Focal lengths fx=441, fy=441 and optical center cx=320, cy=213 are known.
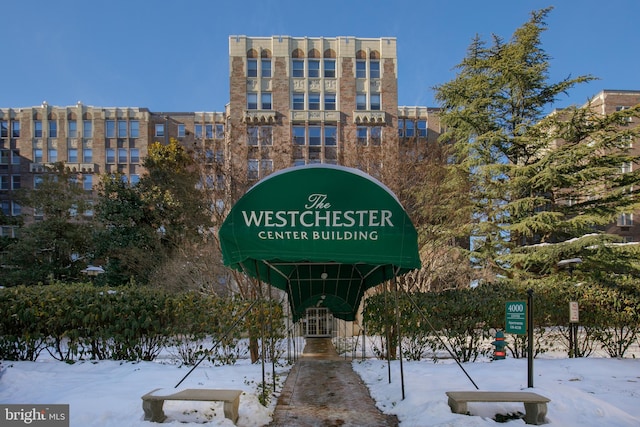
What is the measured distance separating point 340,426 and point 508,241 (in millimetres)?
16310

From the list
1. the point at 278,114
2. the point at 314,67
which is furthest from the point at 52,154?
the point at 314,67

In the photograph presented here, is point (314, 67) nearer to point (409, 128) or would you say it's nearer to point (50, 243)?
point (409, 128)

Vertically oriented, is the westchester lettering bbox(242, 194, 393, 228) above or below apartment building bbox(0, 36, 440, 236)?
below

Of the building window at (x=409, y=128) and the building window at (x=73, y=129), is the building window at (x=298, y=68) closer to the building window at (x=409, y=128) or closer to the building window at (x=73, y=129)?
the building window at (x=409, y=128)

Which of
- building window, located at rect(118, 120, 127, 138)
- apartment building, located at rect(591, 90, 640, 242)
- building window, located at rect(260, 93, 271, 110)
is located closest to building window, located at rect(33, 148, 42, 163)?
building window, located at rect(118, 120, 127, 138)

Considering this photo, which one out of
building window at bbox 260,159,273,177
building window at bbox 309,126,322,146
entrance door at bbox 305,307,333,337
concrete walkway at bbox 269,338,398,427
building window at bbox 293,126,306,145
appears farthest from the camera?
building window at bbox 309,126,322,146

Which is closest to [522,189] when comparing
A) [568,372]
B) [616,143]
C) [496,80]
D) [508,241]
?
[508,241]

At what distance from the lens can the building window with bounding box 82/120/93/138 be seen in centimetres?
4491

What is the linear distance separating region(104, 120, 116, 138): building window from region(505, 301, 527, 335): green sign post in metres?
45.2

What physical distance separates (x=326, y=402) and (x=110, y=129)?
148 feet

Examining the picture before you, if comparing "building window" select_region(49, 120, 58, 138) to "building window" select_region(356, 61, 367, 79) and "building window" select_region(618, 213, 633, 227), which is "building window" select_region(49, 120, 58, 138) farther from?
"building window" select_region(618, 213, 633, 227)

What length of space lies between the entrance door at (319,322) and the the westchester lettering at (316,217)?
75.4 ft

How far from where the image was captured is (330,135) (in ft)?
121

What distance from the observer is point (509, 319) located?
798 centimetres
